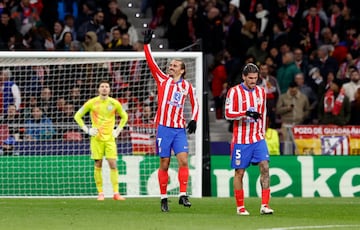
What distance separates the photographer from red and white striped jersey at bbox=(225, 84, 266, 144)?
15.6 m

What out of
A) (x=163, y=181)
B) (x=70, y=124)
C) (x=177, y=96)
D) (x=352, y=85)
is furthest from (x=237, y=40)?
(x=163, y=181)

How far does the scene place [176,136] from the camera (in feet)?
55.5

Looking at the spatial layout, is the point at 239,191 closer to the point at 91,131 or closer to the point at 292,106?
the point at 91,131

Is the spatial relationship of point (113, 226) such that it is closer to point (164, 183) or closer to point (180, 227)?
point (180, 227)

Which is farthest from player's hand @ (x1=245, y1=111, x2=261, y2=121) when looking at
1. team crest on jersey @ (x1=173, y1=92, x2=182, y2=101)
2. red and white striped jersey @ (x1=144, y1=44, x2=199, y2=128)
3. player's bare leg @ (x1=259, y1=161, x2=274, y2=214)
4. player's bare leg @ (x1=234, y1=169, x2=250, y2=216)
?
team crest on jersey @ (x1=173, y1=92, x2=182, y2=101)

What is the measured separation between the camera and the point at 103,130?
66.7 feet

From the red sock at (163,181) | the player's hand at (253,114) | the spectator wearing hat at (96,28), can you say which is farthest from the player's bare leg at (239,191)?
the spectator wearing hat at (96,28)

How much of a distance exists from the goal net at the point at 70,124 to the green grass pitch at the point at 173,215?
2090 millimetres

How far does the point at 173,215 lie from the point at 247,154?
1.23m

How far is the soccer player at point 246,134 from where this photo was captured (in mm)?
15562

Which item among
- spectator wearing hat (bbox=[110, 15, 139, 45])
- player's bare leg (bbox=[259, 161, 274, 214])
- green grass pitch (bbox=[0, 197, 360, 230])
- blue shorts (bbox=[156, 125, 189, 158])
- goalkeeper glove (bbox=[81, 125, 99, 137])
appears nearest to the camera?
green grass pitch (bbox=[0, 197, 360, 230])

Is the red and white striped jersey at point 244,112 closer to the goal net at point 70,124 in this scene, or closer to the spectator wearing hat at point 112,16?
the goal net at point 70,124

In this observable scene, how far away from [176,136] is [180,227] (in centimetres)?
349

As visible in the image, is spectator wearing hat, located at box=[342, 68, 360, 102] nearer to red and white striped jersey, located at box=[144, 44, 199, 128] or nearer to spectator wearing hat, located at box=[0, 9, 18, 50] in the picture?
spectator wearing hat, located at box=[0, 9, 18, 50]
